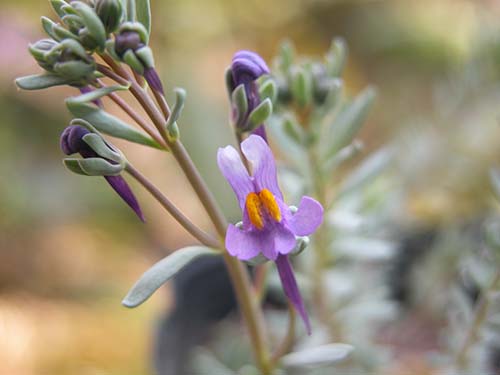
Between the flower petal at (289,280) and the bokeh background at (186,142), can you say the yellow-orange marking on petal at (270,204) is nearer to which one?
the flower petal at (289,280)

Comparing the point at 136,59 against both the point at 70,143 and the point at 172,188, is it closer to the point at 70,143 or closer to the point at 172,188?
the point at 70,143

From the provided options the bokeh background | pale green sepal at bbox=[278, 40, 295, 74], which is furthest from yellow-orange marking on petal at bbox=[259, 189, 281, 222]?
the bokeh background

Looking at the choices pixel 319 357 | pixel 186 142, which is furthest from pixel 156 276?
pixel 186 142

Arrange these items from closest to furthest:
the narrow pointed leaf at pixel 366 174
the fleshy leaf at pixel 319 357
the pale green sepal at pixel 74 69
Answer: the pale green sepal at pixel 74 69, the fleshy leaf at pixel 319 357, the narrow pointed leaf at pixel 366 174

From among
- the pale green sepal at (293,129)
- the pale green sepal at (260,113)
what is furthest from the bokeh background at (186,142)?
the pale green sepal at (260,113)

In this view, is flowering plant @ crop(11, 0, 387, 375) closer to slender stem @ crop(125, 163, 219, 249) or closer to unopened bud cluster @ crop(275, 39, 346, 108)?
slender stem @ crop(125, 163, 219, 249)
